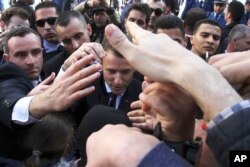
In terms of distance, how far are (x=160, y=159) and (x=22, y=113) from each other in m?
0.96

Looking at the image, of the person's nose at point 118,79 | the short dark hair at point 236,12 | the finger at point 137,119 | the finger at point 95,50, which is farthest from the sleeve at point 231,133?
the short dark hair at point 236,12

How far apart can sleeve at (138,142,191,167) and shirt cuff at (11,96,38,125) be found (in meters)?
0.92

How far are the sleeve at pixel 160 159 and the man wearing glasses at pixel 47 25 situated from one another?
333cm

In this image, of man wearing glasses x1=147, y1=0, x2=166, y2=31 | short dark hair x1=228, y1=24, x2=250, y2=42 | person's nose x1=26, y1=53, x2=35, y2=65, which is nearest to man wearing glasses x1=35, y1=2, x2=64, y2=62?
person's nose x1=26, y1=53, x2=35, y2=65

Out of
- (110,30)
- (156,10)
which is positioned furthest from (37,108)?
(156,10)

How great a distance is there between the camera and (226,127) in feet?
1.93

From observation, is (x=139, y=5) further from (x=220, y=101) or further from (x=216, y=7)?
(x=220, y=101)

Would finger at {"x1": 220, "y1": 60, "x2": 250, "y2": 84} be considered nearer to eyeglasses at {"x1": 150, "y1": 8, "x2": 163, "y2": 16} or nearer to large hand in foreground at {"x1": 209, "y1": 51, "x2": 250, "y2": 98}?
large hand in foreground at {"x1": 209, "y1": 51, "x2": 250, "y2": 98}

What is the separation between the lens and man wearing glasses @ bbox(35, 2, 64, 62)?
3990 mm

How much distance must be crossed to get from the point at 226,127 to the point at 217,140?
2cm

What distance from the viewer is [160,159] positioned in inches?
23.6

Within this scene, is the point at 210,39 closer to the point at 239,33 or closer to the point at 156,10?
the point at 239,33

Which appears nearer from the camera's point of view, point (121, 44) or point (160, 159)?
point (160, 159)

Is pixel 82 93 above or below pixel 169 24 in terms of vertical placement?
above
